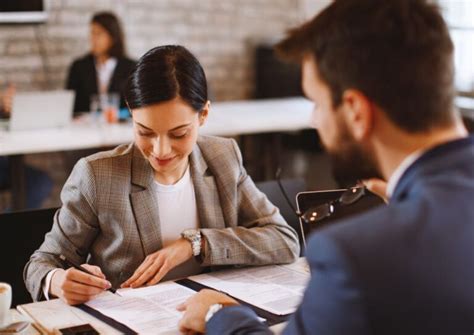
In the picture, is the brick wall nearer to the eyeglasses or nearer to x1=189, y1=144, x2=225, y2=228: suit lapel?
x1=189, y1=144, x2=225, y2=228: suit lapel

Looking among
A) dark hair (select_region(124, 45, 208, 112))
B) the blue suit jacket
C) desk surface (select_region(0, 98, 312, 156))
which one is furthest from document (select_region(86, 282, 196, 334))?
desk surface (select_region(0, 98, 312, 156))

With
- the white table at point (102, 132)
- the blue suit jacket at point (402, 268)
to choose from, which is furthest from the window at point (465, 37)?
the blue suit jacket at point (402, 268)

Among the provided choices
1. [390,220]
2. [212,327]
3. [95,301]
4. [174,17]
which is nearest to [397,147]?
[390,220]

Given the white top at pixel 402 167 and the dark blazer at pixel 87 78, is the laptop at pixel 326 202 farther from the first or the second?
the dark blazer at pixel 87 78

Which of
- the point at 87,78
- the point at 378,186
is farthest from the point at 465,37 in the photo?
the point at 378,186

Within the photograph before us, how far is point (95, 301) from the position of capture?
179 cm

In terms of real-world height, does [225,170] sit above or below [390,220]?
below

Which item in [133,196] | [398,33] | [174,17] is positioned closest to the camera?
[398,33]

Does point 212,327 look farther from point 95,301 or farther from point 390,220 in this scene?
point 390,220

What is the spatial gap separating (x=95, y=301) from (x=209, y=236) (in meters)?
0.38

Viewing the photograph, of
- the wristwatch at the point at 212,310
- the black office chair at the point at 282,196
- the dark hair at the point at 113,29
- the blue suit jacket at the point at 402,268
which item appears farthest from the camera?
the dark hair at the point at 113,29

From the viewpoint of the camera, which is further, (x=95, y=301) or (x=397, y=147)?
(x=95, y=301)

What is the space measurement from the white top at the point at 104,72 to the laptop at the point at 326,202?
331 cm

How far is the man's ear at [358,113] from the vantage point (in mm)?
1191
